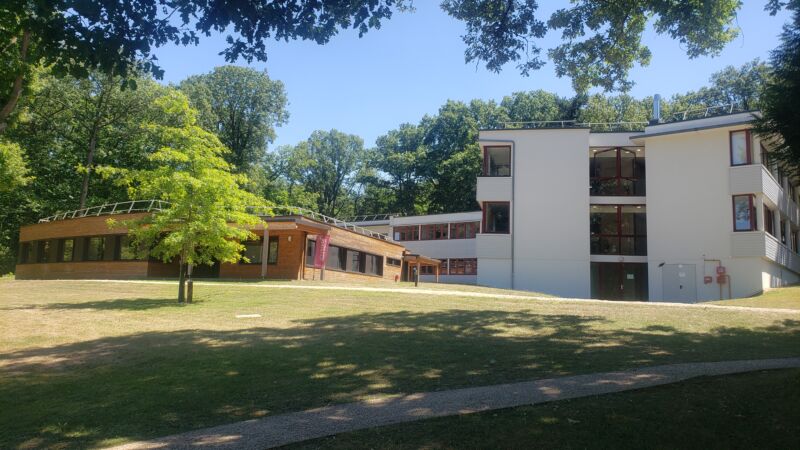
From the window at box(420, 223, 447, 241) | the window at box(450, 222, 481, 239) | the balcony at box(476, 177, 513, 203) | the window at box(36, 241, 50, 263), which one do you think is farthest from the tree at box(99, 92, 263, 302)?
the window at box(420, 223, 447, 241)

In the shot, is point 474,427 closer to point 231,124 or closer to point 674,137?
point 674,137

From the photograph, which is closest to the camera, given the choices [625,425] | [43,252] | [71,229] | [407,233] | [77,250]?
[625,425]

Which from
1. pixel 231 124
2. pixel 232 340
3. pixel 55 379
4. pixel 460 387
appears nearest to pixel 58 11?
pixel 55 379

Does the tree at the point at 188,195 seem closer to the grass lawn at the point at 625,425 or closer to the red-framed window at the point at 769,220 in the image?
the grass lawn at the point at 625,425

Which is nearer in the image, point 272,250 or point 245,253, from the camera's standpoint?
point 272,250

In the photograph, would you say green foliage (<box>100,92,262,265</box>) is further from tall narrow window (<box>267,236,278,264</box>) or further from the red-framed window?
the red-framed window

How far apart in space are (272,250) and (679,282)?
20345 mm

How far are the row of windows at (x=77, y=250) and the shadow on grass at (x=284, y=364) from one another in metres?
21.0

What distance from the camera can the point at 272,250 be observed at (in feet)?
95.6

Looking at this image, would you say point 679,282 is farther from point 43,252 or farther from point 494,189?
point 43,252

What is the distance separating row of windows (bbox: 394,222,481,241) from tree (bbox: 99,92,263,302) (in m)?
27.9

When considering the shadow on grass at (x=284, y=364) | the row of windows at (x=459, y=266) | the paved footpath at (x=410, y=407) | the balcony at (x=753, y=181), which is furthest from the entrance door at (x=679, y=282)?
the paved footpath at (x=410, y=407)

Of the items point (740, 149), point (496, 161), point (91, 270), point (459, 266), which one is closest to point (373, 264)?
point (459, 266)

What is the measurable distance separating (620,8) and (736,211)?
1702 centimetres
